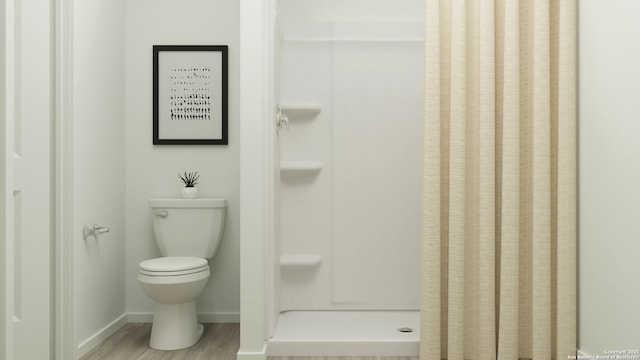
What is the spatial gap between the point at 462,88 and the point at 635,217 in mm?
824

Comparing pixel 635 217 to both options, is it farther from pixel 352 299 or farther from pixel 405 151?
pixel 352 299

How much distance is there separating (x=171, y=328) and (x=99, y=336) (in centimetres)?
40

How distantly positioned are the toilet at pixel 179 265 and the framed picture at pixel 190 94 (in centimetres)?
43

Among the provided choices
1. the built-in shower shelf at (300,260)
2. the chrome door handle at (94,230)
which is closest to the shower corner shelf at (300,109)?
the built-in shower shelf at (300,260)

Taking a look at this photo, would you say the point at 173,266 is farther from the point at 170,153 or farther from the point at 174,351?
the point at 170,153

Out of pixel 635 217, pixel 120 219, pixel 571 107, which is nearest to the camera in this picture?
pixel 635 217

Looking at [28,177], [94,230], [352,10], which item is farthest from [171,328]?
[352,10]

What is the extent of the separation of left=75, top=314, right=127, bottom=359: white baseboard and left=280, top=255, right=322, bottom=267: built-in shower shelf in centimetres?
97

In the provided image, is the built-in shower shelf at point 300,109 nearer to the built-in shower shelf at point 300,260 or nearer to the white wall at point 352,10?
the white wall at point 352,10

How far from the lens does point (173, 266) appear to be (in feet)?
8.43

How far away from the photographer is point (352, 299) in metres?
3.18

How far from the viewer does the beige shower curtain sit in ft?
7.33

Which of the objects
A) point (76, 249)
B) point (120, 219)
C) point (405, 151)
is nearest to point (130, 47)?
point (120, 219)

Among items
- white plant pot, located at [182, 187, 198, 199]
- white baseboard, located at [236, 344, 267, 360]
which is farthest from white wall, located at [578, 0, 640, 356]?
white plant pot, located at [182, 187, 198, 199]
